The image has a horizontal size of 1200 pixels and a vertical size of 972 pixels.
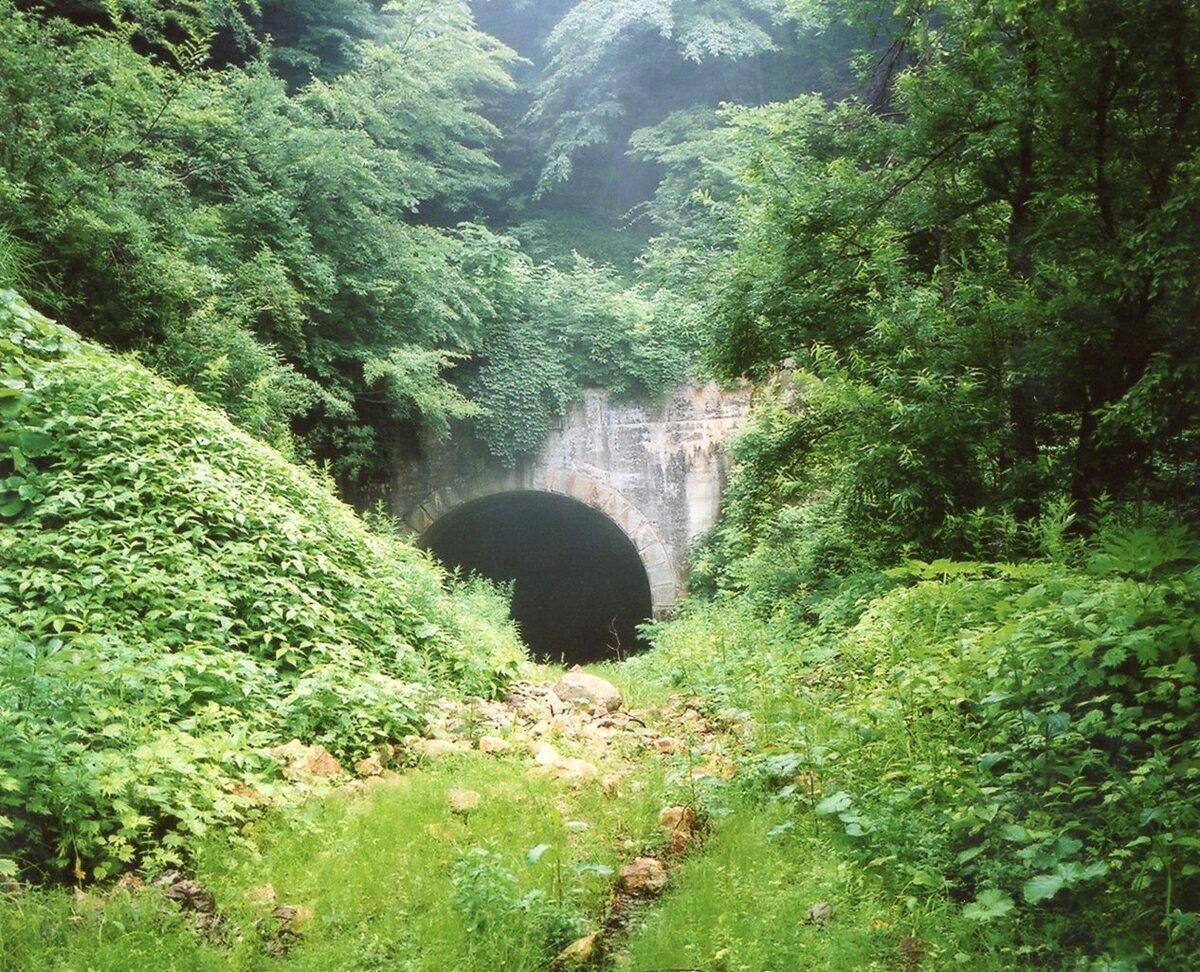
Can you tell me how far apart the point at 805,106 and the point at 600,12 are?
11.3m

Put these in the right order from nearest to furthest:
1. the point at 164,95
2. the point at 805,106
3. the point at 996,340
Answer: the point at 996,340 → the point at 805,106 → the point at 164,95

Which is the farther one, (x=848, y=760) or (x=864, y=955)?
(x=848, y=760)

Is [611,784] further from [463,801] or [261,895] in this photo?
[261,895]

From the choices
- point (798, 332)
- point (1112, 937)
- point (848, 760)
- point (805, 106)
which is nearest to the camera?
point (1112, 937)

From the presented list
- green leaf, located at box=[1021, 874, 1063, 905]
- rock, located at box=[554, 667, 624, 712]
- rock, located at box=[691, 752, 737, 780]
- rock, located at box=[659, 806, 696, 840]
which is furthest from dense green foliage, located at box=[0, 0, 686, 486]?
green leaf, located at box=[1021, 874, 1063, 905]

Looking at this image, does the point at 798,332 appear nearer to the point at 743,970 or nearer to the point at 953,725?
the point at 953,725

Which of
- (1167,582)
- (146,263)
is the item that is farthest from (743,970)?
(146,263)

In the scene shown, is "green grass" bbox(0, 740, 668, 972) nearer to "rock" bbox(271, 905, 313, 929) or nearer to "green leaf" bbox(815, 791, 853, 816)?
"rock" bbox(271, 905, 313, 929)

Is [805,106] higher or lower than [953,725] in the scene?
higher

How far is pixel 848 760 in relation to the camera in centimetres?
372

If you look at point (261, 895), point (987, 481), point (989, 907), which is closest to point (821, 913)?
point (989, 907)

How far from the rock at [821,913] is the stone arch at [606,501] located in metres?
10.5

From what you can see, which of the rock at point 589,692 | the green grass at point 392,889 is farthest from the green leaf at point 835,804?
the rock at point 589,692

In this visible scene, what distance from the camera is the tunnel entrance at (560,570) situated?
647 inches
